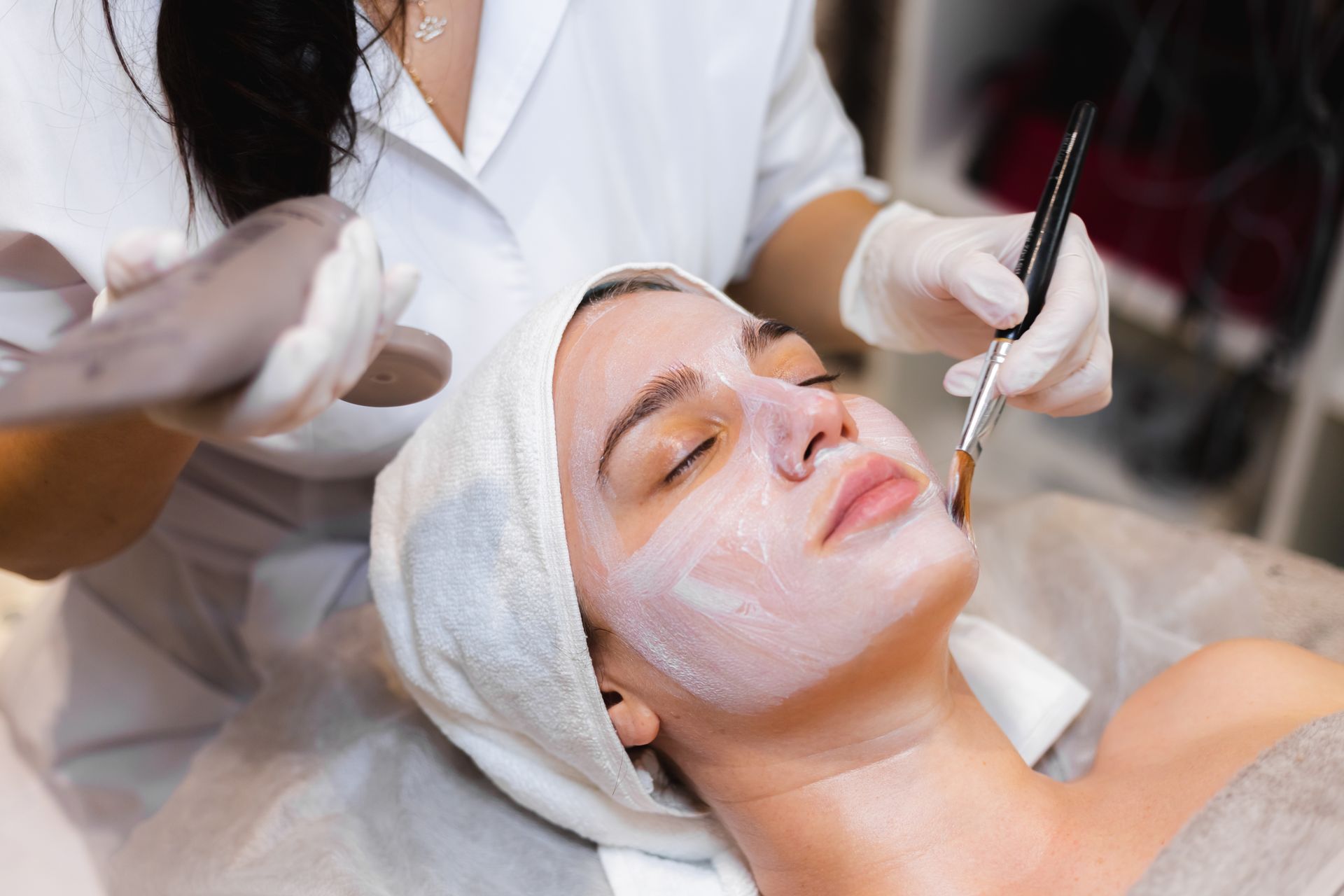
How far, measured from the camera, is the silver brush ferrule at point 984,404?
87 cm

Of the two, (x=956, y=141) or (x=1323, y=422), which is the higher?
(x=956, y=141)

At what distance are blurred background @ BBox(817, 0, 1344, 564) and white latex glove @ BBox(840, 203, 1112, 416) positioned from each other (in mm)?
316

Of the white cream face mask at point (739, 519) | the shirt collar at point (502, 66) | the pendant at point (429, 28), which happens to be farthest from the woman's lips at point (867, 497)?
the pendant at point (429, 28)

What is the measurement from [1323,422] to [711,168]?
3.61ft

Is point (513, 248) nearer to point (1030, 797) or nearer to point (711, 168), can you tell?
point (711, 168)

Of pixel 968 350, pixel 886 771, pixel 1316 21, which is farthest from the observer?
pixel 1316 21

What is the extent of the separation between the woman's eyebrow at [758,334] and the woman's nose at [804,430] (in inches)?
2.6

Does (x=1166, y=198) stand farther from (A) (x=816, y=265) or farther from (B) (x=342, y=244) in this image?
(B) (x=342, y=244)

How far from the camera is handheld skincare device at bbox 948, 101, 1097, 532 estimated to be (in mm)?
868

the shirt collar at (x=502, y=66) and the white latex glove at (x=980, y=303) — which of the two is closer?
the white latex glove at (x=980, y=303)

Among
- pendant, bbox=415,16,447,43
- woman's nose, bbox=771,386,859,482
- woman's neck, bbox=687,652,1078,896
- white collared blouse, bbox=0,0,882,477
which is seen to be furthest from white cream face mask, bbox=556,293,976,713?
pendant, bbox=415,16,447,43

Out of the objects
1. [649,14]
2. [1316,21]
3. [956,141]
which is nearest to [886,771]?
[649,14]

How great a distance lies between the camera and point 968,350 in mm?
1106

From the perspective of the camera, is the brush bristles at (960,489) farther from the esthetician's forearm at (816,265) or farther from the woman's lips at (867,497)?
the esthetician's forearm at (816,265)
